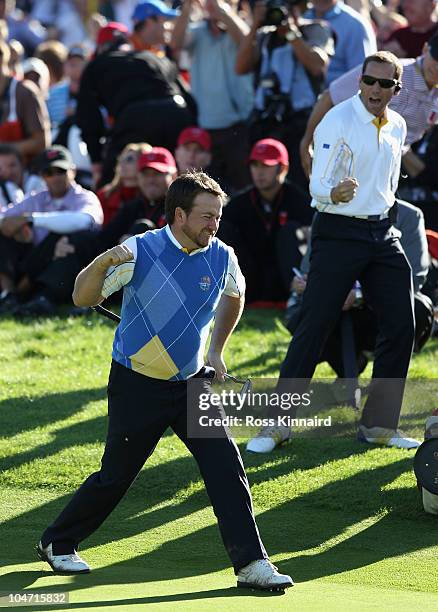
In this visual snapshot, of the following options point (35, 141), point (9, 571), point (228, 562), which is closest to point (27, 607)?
point (9, 571)

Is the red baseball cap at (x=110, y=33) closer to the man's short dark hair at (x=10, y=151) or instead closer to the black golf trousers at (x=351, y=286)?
the man's short dark hair at (x=10, y=151)

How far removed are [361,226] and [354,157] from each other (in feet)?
1.38

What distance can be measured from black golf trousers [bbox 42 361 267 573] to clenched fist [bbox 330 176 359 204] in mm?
1942

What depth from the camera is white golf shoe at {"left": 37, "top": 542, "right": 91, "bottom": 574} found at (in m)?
6.13

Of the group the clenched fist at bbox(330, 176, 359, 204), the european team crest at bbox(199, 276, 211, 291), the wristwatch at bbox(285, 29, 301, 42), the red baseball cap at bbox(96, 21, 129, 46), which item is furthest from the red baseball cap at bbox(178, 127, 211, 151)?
the european team crest at bbox(199, 276, 211, 291)

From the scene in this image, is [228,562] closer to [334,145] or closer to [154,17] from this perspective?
[334,145]

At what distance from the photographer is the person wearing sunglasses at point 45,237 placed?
12023 mm

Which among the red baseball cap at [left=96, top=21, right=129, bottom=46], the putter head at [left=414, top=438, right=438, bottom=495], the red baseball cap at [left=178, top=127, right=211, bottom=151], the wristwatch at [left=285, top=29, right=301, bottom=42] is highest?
the wristwatch at [left=285, top=29, right=301, bottom=42]

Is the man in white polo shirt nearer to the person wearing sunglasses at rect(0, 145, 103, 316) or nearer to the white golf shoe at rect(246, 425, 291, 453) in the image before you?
the white golf shoe at rect(246, 425, 291, 453)

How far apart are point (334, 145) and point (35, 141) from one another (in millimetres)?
6827

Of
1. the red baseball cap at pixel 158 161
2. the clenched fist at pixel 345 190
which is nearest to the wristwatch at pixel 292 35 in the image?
the red baseball cap at pixel 158 161

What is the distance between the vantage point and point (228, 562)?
6.46 metres

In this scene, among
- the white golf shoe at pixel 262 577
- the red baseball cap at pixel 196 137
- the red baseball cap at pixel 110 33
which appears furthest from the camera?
the red baseball cap at pixel 110 33

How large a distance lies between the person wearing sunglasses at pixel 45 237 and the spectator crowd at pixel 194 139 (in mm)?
13
